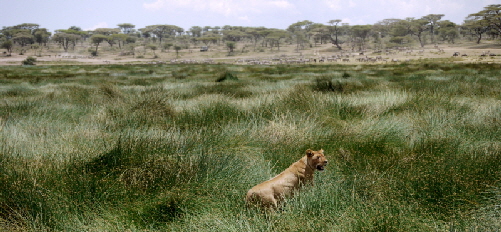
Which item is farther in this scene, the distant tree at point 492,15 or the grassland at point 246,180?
the distant tree at point 492,15

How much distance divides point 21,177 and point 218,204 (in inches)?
66.8

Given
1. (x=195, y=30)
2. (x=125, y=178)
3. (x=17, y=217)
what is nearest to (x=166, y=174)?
(x=125, y=178)

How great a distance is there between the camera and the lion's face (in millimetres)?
2527

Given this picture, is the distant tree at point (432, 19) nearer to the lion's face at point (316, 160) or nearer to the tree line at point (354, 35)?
the tree line at point (354, 35)

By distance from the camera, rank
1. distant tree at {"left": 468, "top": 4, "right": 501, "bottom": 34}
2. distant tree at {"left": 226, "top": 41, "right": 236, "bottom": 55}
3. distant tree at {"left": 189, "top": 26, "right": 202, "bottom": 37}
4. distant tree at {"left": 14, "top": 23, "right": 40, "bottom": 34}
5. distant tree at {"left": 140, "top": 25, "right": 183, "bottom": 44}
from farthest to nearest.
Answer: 1. distant tree at {"left": 189, "top": 26, "right": 202, "bottom": 37}
2. distant tree at {"left": 140, "top": 25, "right": 183, "bottom": 44}
3. distant tree at {"left": 14, "top": 23, "right": 40, "bottom": 34}
4. distant tree at {"left": 226, "top": 41, "right": 236, "bottom": 55}
5. distant tree at {"left": 468, "top": 4, "right": 501, "bottom": 34}

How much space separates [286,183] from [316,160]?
0.32 m

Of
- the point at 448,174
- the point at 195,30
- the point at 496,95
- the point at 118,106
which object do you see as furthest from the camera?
the point at 195,30

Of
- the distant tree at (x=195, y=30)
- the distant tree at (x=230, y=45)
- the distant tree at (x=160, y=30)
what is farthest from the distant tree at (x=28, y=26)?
the distant tree at (x=230, y=45)

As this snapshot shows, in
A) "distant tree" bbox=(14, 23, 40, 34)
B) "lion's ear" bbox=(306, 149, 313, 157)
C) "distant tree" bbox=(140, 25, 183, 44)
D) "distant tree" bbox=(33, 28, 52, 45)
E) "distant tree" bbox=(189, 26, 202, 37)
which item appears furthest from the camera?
"distant tree" bbox=(189, 26, 202, 37)

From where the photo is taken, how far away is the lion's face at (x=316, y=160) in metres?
2.53

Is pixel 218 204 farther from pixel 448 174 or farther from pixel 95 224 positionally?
pixel 448 174

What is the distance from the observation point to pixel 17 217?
2285 millimetres

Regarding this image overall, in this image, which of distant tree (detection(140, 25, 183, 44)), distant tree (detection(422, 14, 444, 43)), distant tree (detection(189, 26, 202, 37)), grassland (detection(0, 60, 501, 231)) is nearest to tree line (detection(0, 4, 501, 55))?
distant tree (detection(422, 14, 444, 43))

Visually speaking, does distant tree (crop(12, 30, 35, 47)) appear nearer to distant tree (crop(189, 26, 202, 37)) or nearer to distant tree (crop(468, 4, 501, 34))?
distant tree (crop(189, 26, 202, 37))
